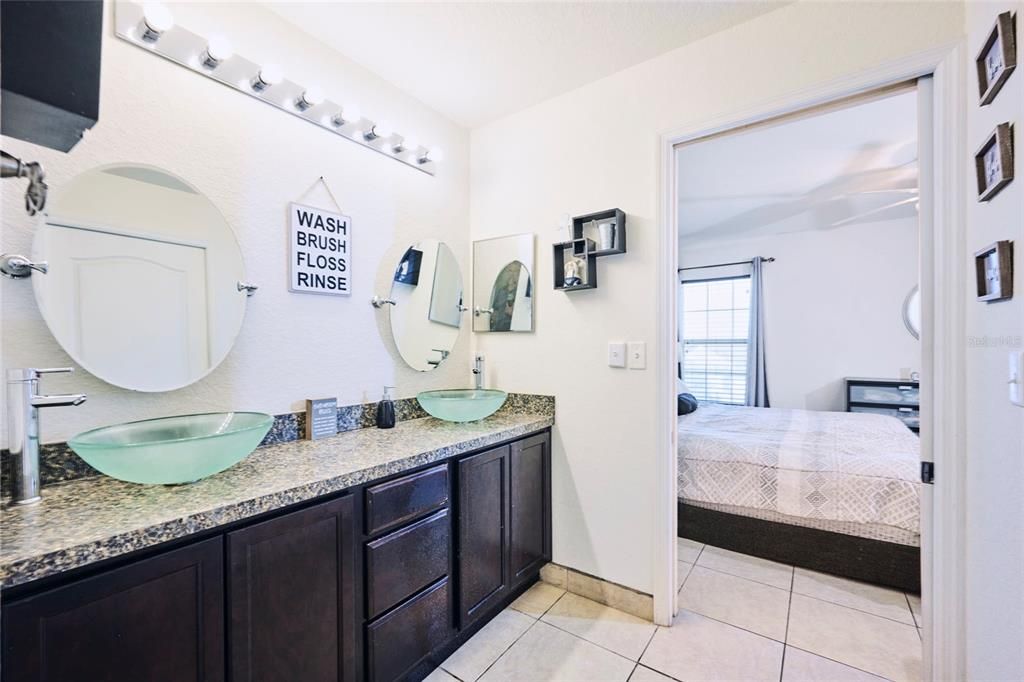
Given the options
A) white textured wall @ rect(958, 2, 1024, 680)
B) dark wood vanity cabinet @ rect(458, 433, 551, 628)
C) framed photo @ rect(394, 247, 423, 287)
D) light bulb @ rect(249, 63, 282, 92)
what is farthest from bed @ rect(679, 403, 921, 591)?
light bulb @ rect(249, 63, 282, 92)

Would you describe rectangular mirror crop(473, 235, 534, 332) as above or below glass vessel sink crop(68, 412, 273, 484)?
above

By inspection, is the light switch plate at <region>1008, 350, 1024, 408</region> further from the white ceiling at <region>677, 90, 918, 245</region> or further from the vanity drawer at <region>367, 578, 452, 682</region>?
the vanity drawer at <region>367, 578, 452, 682</region>

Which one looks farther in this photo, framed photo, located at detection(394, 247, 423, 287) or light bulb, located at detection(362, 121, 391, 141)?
A: framed photo, located at detection(394, 247, 423, 287)

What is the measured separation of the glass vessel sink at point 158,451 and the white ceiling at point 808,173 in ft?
6.62

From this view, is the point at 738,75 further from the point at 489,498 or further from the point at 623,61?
the point at 489,498

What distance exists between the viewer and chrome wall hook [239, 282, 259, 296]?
1523mm

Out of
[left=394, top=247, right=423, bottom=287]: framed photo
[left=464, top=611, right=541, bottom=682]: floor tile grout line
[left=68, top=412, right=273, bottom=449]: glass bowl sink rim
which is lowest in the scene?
[left=464, top=611, right=541, bottom=682]: floor tile grout line

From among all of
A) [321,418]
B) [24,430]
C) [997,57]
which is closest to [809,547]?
[997,57]

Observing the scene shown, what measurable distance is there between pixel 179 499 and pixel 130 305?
0.67 m

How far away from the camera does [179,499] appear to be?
1.03 metres

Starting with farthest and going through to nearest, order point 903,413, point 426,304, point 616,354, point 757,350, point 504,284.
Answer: point 757,350 → point 903,413 → point 504,284 → point 426,304 → point 616,354

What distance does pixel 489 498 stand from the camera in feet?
5.84

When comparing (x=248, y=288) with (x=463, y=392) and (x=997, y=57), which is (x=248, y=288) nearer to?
(x=463, y=392)

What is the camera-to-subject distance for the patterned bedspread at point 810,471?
2094 mm
